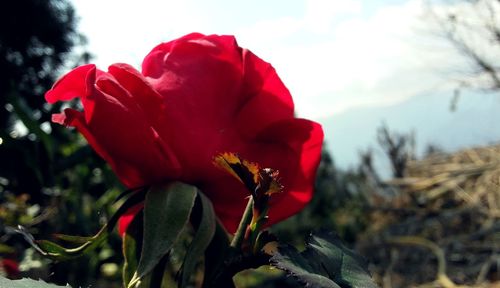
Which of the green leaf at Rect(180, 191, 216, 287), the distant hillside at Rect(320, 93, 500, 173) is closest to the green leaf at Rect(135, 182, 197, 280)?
the green leaf at Rect(180, 191, 216, 287)

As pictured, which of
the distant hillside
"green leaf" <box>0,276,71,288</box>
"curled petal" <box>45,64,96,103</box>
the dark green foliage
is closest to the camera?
"green leaf" <box>0,276,71,288</box>

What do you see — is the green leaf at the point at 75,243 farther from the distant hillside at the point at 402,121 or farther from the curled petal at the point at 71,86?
the distant hillside at the point at 402,121

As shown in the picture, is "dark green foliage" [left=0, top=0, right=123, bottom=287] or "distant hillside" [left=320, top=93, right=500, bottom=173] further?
"distant hillside" [left=320, top=93, right=500, bottom=173]

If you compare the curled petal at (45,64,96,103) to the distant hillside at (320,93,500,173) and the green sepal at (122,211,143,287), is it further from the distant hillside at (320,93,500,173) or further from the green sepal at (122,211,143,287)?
the distant hillside at (320,93,500,173)

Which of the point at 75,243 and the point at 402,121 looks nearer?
the point at 75,243

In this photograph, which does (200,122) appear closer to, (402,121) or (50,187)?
(50,187)

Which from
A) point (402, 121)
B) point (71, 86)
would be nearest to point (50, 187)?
point (71, 86)
